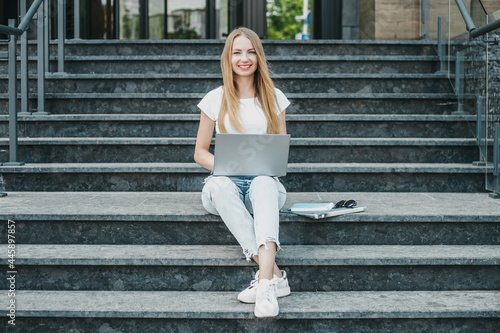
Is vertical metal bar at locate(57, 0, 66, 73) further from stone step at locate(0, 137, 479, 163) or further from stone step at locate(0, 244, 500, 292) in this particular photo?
stone step at locate(0, 244, 500, 292)

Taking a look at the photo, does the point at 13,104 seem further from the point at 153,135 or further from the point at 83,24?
the point at 83,24

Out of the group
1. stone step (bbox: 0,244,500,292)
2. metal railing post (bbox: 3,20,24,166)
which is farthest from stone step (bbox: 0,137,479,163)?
stone step (bbox: 0,244,500,292)

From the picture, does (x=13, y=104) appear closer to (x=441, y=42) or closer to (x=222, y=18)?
(x=441, y=42)

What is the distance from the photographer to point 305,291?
8.48ft

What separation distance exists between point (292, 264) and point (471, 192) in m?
1.50

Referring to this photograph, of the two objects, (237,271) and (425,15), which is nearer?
(237,271)

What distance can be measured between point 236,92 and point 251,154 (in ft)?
1.53

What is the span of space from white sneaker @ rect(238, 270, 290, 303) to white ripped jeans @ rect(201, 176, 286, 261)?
14cm

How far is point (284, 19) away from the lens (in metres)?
27.8

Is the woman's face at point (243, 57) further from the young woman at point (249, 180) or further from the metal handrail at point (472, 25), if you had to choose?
the metal handrail at point (472, 25)

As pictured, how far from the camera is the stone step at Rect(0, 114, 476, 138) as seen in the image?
3.86 m

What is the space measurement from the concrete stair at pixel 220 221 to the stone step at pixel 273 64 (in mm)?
12

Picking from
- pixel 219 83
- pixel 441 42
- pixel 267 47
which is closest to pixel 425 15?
pixel 441 42

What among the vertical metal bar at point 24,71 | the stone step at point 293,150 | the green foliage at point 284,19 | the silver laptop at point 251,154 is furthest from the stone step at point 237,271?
the green foliage at point 284,19
